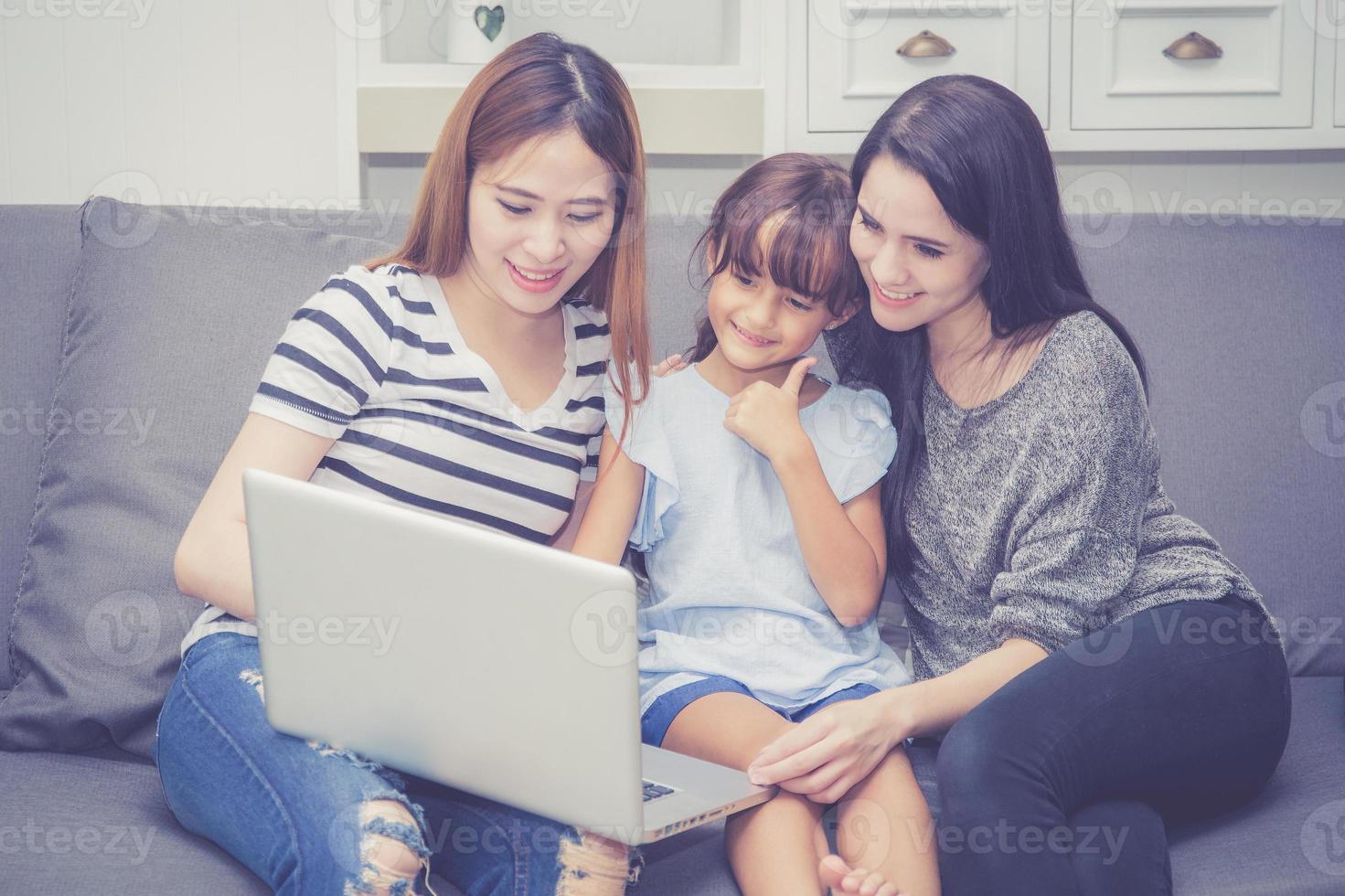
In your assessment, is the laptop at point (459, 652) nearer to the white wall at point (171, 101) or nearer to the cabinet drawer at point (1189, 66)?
the white wall at point (171, 101)

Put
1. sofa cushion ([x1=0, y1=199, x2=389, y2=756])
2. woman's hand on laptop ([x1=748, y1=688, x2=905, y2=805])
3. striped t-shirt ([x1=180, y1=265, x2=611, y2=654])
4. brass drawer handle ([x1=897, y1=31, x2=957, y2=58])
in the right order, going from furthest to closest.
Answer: brass drawer handle ([x1=897, y1=31, x2=957, y2=58]), sofa cushion ([x1=0, y1=199, x2=389, y2=756]), striped t-shirt ([x1=180, y1=265, x2=611, y2=654]), woman's hand on laptop ([x1=748, y1=688, x2=905, y2=805])

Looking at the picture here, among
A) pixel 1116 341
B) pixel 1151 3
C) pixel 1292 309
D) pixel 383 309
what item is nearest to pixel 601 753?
pixel 383 309

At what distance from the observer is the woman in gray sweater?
99cm

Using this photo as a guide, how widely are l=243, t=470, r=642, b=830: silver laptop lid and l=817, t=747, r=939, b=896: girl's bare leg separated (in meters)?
0.22

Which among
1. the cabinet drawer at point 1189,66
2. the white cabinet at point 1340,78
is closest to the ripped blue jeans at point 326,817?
the cabinet drawer at point 1189,66

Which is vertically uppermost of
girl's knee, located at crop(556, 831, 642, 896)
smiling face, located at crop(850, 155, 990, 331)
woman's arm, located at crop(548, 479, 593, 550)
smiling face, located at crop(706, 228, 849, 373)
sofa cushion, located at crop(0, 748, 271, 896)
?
smiling face, located at crop(850, 155, 990, 331)

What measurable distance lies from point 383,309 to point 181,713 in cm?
40

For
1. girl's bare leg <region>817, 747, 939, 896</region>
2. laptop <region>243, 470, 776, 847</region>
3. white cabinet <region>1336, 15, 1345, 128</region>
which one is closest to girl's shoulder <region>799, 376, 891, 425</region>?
girl's bare leg <region>817, 747, 939, 896</region>

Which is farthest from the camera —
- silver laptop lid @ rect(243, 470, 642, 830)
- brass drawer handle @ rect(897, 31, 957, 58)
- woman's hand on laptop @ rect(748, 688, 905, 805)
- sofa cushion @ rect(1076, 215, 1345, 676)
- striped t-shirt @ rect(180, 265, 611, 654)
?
brass drawer handle @ rect(897, 31, 957, 58)

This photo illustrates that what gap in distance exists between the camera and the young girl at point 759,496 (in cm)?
117

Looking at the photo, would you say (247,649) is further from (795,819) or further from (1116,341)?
(1116,341)

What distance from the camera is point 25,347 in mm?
1353

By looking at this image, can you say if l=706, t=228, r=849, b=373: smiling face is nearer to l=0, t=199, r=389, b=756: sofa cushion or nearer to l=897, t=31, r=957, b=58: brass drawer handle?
l=0, t=199, r=389, b=756: sofa cushion

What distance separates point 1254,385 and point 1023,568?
53cm
